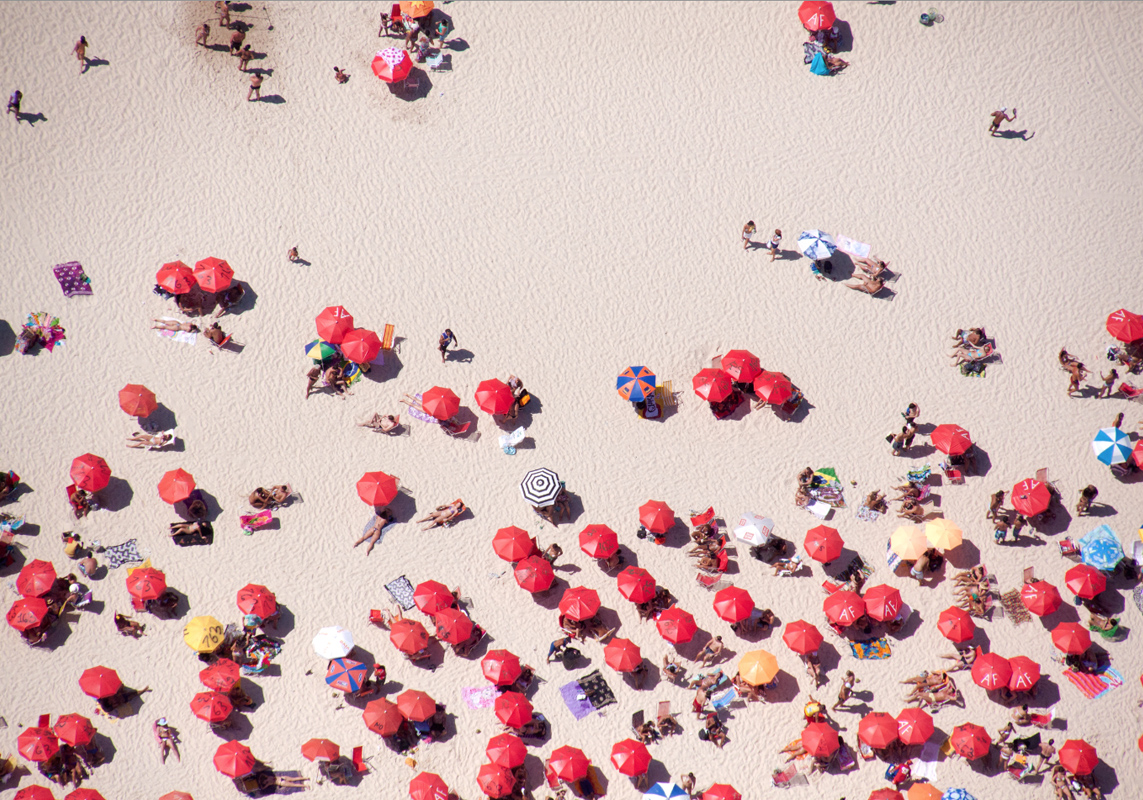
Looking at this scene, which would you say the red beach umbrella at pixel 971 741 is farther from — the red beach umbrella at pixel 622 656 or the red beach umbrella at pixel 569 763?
the red beach umbrella at pixel 569 763

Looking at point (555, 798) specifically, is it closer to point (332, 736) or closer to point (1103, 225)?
point (332, 736)

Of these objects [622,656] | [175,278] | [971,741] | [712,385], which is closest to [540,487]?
[622,656]

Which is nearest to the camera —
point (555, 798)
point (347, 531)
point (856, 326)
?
point (555, 798)

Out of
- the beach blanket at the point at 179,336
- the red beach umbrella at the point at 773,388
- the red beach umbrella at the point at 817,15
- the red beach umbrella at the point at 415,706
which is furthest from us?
the red beach umbrella at the point at 817,15

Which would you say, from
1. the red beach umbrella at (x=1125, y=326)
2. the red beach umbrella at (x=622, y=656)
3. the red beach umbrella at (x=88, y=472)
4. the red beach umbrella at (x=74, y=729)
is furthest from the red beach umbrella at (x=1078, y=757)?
the red beach umbrella at (x=88, y=472)

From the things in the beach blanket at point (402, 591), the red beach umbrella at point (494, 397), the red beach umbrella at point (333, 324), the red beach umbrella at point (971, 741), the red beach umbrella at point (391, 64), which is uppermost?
the red beach umbrella at point (391, 64)

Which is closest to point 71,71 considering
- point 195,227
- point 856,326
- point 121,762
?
point 195,227

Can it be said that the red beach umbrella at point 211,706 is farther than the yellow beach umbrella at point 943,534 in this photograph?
No
